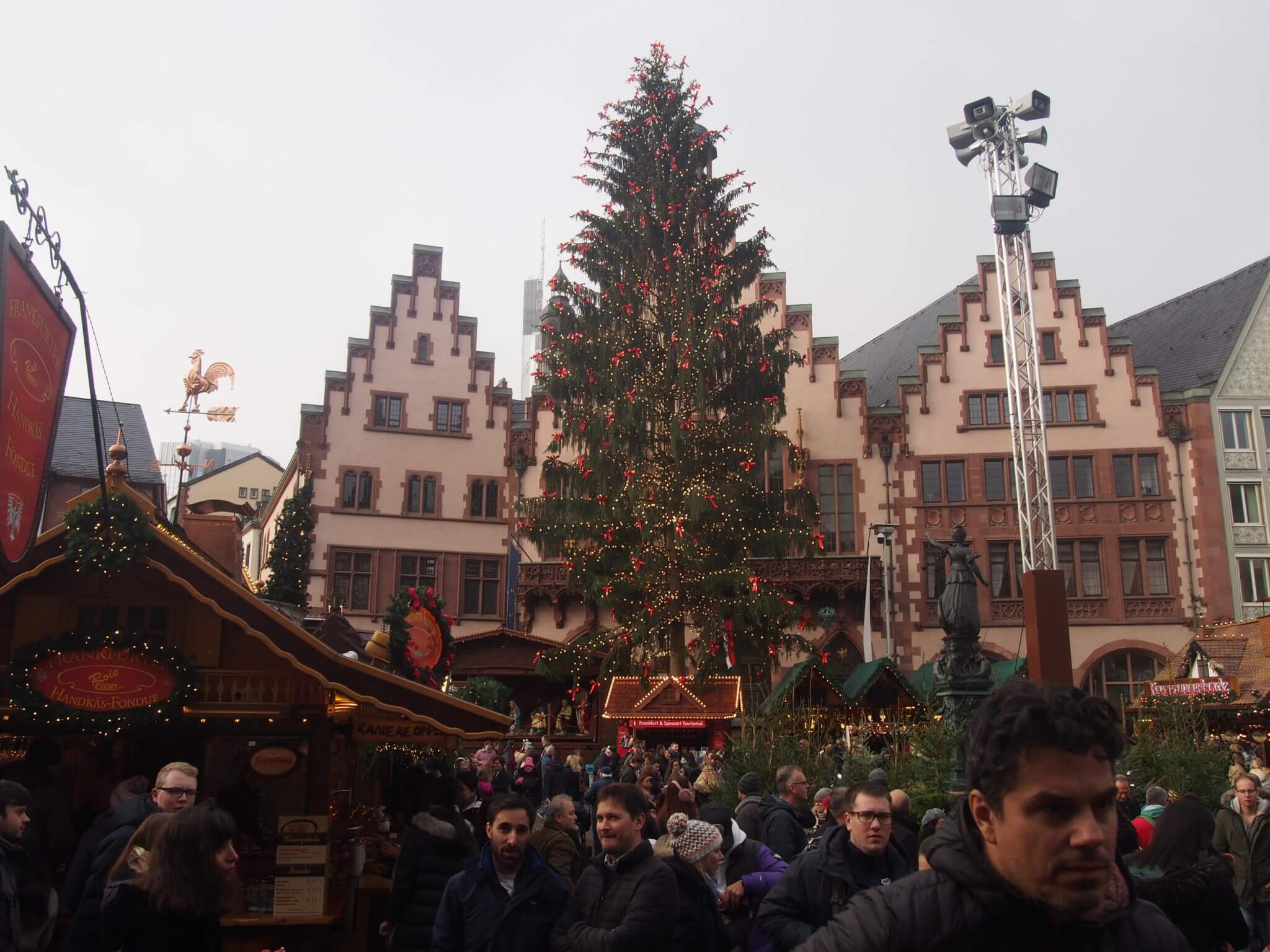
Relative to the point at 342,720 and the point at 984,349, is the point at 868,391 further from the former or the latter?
the point at 342,720

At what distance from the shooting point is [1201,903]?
520 cm

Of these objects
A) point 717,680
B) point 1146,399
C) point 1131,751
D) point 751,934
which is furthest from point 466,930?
point 1146,399

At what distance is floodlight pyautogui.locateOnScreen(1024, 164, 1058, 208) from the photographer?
28203 mm

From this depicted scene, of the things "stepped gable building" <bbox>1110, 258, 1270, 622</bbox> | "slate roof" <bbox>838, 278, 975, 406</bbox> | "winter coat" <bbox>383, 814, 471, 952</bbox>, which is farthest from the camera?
"slate roof" <bbox>838, 278, 975, 406</bbox>

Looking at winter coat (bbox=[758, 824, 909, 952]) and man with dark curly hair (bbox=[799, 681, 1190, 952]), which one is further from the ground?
man with dark curly hair (bbox=[799, 681, 1190, 952])

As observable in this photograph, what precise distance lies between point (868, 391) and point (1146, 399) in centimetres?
950

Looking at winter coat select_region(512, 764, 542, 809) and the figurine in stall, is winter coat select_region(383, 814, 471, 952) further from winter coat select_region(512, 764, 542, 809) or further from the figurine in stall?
the figurine in stall

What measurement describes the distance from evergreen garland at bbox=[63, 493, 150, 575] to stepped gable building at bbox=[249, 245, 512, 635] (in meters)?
23.7

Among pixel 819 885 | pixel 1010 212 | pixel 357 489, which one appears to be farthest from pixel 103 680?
pixel 357 489

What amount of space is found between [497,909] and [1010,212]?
25.6 m

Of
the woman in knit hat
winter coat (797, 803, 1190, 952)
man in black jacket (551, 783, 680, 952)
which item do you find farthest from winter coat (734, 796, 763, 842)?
winter coat (797, 803, 1190, 952)

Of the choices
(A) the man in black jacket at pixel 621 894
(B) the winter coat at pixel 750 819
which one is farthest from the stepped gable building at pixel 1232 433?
(A) the man in black jacket at pixel 621 894

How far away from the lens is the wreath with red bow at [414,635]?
13.6 meters

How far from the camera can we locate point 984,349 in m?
35.3
